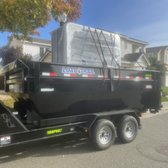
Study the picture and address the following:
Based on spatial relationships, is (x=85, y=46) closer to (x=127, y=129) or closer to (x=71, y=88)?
(x=71, y=88)

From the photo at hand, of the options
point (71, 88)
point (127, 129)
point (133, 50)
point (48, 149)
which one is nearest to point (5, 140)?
point (48, 149)

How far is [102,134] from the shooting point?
6.52 meters

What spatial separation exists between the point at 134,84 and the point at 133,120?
1044 mm

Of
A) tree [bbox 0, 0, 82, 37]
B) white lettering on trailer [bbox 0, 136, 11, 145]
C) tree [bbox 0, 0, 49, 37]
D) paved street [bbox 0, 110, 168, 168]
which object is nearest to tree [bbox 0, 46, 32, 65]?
tree [bbox 0, 0, 82, 37]

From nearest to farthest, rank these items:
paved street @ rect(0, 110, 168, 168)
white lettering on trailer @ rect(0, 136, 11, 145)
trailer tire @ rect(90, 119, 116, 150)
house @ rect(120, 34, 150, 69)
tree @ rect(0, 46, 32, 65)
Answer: white lettering on trailer @ rect(0, 136, 11, 145) → paved street @ rect(0, 110, 168, 168) → trailer tire @ rect(90, 119, 116, 150) → tree @ rect(0, 46, 32, 65) → house @ rect(120, 34, 150, 69)

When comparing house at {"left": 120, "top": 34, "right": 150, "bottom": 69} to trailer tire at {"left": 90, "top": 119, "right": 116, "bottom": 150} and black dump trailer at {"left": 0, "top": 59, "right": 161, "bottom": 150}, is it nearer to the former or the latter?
black dump trailer at {"left": 0, "top": 59, "right": 161, "bottom": 150}

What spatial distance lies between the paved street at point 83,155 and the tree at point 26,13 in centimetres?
357

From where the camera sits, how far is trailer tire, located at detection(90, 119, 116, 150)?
20.6 feet

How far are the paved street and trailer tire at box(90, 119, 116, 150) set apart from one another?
17 centimetres

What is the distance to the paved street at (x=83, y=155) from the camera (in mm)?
5297

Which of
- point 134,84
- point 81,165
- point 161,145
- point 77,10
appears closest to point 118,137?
point 161,145

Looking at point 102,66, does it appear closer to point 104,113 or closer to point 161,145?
point 104,113

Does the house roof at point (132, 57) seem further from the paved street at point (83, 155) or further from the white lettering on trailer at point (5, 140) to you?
the white lettering on trailer at point (5, 140)

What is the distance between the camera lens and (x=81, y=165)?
525 centimetres
